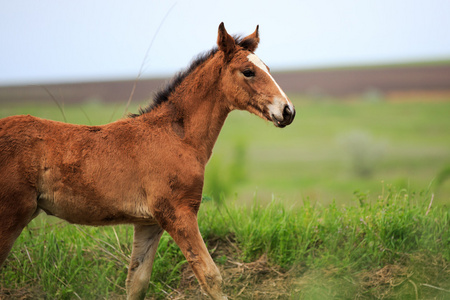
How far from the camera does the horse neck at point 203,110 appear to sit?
4.19 m

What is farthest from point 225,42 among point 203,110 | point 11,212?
point 11,212

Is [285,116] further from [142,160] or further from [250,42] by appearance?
[142,160]

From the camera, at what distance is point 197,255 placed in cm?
381

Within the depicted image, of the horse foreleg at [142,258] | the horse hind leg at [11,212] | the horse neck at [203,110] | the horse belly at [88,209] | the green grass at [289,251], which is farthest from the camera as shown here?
the green grass at [289,251]

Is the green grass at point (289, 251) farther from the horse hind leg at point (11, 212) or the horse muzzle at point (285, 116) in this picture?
the horse muzzle at point (285, 116)

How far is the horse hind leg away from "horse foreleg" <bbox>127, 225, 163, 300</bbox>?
102cm

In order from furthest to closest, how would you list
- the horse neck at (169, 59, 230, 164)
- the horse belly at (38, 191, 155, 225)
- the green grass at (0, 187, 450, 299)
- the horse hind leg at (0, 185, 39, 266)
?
the green grass at (0, 187, 450, 299) < the horse neck at (169, 59, 230, 164) < the horse belly at (38, 191, 155, 225) < the horse hind leg at (0, 185, 39, 266)

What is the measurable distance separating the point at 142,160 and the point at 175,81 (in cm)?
86

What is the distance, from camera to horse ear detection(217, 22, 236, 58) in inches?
158

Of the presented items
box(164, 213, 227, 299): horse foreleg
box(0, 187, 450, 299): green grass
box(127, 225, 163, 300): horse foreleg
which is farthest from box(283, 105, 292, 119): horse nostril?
box(0, 187, 450, 299): green grass

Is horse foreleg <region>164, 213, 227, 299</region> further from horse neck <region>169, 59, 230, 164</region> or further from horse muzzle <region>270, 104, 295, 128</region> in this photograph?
horse muzzle <region>270, 104, 295, 128</region>

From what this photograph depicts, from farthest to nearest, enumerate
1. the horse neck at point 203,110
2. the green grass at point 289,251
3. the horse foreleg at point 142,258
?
the green grass at point 289,251 → the horse foreleg at point 142,258 → the horse neck at point 203,110

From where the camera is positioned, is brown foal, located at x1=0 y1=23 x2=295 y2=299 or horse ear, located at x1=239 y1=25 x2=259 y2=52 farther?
horse ear, located at x1=239 y1=25 x2=259 y2=52

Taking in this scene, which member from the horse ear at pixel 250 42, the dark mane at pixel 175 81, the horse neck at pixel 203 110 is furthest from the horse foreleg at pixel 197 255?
the horse ear at pixel 250 42
